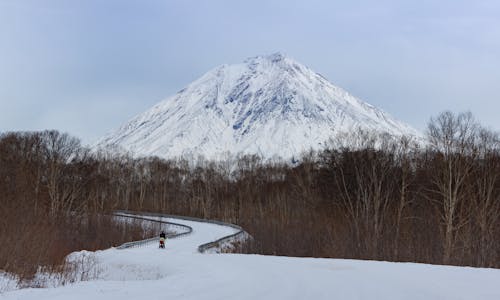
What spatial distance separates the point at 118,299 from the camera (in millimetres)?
12680

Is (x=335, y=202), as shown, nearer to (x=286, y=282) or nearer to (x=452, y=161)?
(x=452, y=161)

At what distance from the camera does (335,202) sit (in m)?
55.3

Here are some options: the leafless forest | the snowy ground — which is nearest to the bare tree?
the leafless forest

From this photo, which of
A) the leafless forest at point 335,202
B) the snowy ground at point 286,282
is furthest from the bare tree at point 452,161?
the snowy ground at point 286,282

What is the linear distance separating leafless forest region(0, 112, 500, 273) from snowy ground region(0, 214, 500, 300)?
681 cm

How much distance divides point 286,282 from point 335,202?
39.9 meters

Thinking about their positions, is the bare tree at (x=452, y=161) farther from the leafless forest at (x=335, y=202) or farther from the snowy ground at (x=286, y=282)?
the snowy ground at (x=286, y=282)

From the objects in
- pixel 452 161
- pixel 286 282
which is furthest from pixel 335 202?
pixel 286 282

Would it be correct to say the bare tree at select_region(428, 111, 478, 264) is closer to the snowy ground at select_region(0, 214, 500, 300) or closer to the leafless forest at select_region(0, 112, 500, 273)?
the leafless forest at select_region(0, 112, 500, 273)

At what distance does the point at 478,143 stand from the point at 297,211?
104 ft

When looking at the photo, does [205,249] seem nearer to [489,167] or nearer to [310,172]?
[489,167]

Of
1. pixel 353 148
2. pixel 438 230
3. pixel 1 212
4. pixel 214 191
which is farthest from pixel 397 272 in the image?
pixel 214 191

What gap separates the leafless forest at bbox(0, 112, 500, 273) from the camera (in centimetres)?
3159

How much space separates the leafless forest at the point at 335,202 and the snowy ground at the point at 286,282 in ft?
22.3
